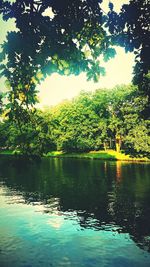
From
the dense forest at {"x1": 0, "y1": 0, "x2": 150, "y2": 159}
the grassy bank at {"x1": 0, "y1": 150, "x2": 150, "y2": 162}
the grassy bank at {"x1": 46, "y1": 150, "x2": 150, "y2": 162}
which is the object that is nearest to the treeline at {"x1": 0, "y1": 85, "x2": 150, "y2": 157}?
the grassy bank at {"x1": 0, "y1": 150, "x2": 150, "y2": 162}

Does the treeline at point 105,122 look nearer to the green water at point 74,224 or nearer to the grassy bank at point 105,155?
the grassy bank at point 105,155

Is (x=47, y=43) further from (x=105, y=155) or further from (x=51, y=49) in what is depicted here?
(x=105, y=155)

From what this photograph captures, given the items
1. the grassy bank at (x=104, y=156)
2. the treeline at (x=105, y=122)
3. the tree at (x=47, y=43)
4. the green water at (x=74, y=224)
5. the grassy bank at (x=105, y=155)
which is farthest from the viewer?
the grassy bank at (x=105, y=155)

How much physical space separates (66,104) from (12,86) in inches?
5381

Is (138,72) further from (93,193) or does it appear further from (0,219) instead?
(93,193)

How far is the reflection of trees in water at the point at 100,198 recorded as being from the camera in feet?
101

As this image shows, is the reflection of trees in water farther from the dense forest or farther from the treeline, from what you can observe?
the treeline

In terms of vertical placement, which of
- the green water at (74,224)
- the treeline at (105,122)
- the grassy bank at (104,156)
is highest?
the treeline at (105,122)

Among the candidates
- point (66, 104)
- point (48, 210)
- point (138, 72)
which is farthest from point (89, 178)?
point (66, 104)

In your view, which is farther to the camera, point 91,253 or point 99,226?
point 99,226

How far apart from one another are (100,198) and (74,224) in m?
12.8

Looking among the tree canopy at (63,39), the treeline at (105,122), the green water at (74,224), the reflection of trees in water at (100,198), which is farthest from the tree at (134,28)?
the treeline at (105,122)

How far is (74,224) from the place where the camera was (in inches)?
1225

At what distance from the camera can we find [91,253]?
23.8 metres
